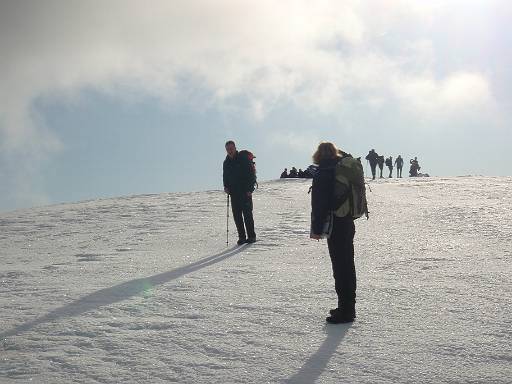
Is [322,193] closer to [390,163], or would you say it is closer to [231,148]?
[231,148]

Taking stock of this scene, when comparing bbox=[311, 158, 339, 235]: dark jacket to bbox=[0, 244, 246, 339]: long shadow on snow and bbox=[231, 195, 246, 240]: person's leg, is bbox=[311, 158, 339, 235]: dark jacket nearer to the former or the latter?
bbox=[0, 244, 246, 339]: long shadow on snow

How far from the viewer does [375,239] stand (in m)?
11.8

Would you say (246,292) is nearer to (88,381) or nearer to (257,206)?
(88,381)

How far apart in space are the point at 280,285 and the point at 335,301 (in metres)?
1.06

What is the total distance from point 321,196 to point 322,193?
0.03 meters

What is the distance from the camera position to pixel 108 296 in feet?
21.8

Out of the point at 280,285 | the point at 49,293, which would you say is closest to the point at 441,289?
the point at 280,285

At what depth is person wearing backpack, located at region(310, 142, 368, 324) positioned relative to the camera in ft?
A: 17.5

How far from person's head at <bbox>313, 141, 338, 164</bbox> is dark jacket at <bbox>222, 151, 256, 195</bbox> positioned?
Result: 18.6 ft

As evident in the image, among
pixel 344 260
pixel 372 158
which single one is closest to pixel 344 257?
pixel 344 260

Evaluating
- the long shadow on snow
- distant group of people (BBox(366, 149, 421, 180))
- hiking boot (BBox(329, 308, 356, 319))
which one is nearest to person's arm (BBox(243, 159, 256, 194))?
the long shadow on snow

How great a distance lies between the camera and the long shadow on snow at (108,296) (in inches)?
220

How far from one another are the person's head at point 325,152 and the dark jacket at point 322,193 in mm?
53

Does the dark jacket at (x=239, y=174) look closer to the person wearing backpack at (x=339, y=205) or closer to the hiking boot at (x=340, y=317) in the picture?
the person wearing backpack at (x=339, y=205)
